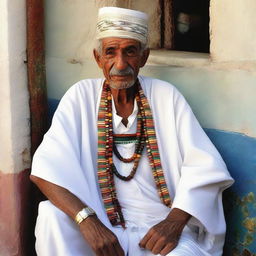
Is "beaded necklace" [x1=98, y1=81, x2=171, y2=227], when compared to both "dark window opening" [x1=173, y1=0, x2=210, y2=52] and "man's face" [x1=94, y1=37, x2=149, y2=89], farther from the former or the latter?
"dark window opening" [x1=173, y1=0, x2=210, y2=52]

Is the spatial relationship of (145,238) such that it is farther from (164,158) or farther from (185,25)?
(185,25)

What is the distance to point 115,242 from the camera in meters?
2.93

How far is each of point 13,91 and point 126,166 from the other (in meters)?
0.90

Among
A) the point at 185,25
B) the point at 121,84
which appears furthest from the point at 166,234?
the point at 185,25

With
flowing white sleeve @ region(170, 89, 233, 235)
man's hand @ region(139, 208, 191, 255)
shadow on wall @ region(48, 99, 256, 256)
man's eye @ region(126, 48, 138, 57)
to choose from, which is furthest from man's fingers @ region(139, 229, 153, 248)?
man's eye @ region(126, 48, 138, 57)

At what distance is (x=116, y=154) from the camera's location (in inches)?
129

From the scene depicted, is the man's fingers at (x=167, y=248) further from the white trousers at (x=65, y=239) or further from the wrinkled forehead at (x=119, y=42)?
the wrinkled forehead at (x=119, y=42)

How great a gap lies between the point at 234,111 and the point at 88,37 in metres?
1.20

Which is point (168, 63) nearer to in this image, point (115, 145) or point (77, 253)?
point (115, 145)

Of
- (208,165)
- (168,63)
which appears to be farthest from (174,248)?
(168,63)

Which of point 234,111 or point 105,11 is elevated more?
point 105,11

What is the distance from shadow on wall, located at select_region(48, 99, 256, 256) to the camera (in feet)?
10.7

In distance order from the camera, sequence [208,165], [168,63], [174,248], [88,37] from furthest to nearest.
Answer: [88,37] → [168,63] → [208,165] → [174,248]

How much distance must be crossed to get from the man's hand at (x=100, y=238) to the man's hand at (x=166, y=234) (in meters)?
0.15
